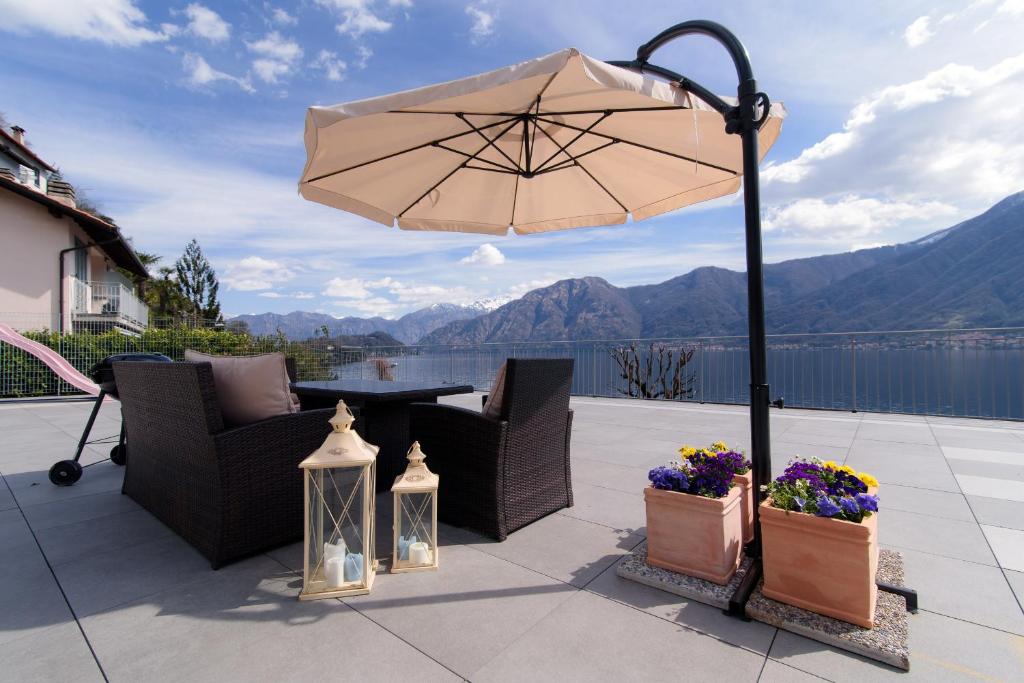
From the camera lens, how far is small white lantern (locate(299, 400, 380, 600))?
1.75m

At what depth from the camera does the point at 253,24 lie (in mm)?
5391

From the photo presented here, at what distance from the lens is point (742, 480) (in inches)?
79.0

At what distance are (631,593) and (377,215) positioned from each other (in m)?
2.78

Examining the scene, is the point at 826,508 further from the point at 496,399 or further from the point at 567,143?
the point at 567,143

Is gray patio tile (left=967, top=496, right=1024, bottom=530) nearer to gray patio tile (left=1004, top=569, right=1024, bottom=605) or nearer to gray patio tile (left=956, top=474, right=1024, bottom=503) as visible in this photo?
gray patio tile (left=956, top=474, right=1024, bottom=503)

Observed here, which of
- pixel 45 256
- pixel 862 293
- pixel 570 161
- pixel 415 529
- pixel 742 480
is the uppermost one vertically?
pixel 862 293

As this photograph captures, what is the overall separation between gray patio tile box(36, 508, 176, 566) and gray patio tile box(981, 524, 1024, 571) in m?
3.71

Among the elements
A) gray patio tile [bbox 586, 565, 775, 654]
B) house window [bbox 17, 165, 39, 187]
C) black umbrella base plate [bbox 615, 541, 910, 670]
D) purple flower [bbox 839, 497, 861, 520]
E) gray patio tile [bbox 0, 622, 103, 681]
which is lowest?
gray patio tile [bbox 586, 565, 775, 654]

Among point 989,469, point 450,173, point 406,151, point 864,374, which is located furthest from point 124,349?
point 989,469

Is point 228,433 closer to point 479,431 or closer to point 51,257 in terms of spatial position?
point 479,431

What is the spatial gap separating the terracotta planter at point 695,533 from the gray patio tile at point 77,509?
2848mm

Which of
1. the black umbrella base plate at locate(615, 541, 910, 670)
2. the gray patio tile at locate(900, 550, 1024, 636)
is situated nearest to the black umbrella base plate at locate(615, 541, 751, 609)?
the black umbrella base plate at locate(615, 541, 910, 670)

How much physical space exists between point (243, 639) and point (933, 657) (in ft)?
6.73

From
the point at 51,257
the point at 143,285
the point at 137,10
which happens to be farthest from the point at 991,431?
the point at 143,285
